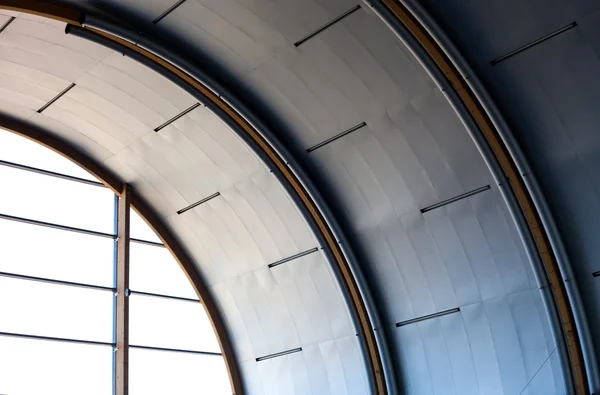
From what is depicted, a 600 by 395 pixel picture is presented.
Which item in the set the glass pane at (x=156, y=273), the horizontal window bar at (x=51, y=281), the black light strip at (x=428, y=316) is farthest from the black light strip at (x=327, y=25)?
the horizontal window bar at (x=51, y=281)

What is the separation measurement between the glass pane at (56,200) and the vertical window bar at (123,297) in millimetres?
467

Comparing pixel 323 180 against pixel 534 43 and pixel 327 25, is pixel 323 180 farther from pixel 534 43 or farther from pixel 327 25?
pixel 534 43

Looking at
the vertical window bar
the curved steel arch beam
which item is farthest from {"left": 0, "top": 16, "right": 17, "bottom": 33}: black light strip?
the vertical window bar

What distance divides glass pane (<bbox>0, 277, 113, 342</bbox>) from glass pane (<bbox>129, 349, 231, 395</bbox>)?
1.69 meters

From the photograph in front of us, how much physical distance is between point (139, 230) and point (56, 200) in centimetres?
384

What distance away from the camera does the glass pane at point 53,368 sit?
22.9 meters

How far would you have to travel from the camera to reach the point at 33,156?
25828mm

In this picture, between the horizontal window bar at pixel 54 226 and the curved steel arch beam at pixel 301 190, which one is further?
the horizontal window bar at pixel 54 226

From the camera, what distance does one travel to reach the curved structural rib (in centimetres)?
2008

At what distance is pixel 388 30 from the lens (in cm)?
2017

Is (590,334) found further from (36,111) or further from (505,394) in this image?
(36,111)

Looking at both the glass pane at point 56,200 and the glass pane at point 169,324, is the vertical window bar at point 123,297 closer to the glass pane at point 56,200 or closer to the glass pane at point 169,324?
the glass pane at point 56,200

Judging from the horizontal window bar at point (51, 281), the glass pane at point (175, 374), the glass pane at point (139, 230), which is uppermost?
the glass pane at point (139, 230)

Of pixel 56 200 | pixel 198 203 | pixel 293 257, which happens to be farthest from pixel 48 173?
pixel 293 257
